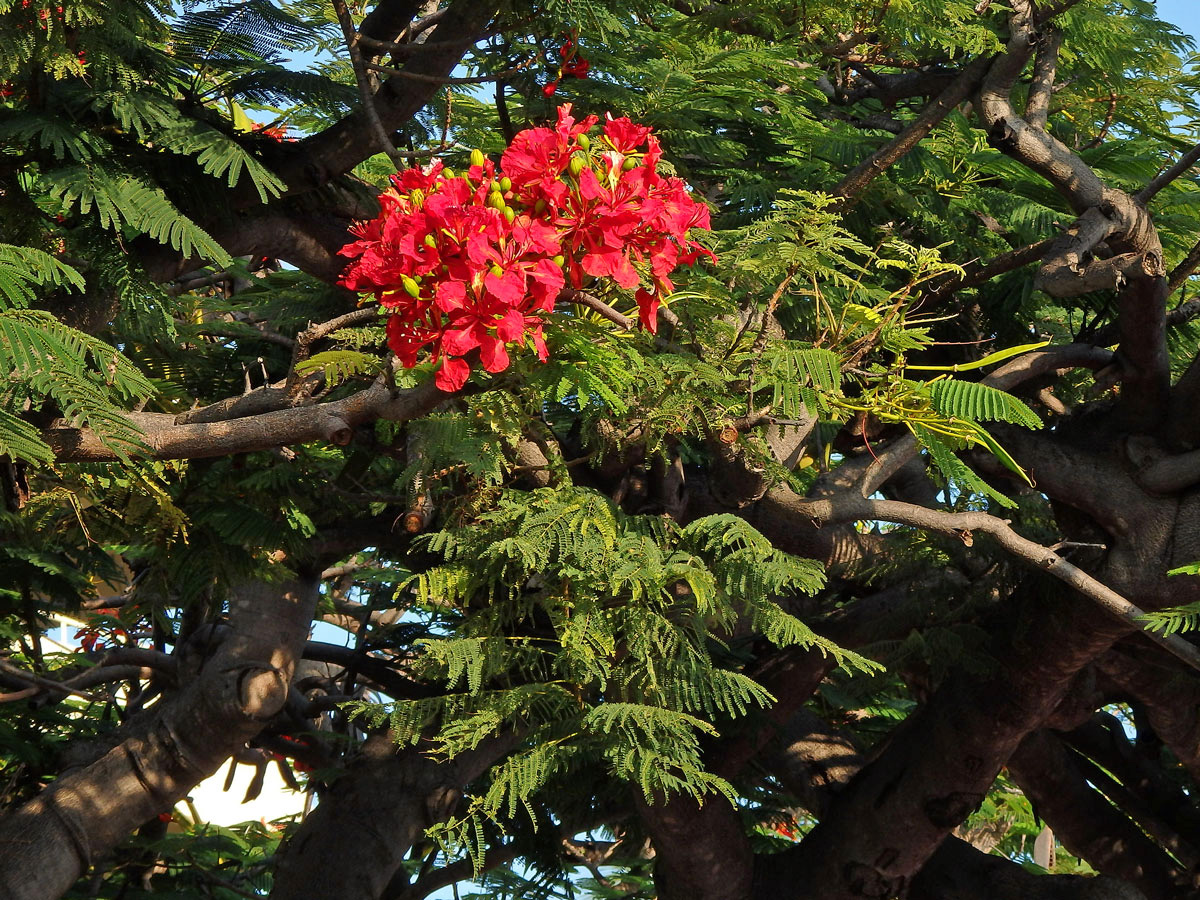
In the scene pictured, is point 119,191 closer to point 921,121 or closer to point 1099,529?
point 921,121

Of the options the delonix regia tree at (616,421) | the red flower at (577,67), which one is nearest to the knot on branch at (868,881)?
the delonix regia tree at (616,421)

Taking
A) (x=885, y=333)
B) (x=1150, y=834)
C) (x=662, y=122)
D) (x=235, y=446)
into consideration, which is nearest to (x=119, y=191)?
(x=235, y=446)

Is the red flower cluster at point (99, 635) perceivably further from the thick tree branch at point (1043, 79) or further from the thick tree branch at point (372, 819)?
the thick tree branch at point (1043, 79)

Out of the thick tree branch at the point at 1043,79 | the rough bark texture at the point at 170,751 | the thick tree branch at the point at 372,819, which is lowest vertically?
the thick tree branch at the point at 372,819

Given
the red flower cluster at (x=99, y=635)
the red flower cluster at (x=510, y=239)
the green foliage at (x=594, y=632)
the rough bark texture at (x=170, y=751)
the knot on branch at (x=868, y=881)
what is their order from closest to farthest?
1. the red flower cluster at (x=510, y=239)
2. the green foliage at (x=594, y=632)
3. the rough bark texture at (x=170, y=751)
4. the knot on branch at (x=868, y=881)
5. the red flower cluster at (x=99, y=635)

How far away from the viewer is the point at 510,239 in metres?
2.50

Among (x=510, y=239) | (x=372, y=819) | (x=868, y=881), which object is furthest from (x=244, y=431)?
(x=868, y=881)

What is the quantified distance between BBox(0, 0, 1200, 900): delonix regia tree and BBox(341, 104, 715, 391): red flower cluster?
11mm

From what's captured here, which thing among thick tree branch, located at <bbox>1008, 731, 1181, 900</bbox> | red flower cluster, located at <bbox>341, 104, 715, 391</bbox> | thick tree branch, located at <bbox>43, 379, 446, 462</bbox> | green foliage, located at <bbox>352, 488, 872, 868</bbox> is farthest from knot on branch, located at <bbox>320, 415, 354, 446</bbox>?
thick tree branch, located at <bbox>1008, 731, 1181, 900</bbox>

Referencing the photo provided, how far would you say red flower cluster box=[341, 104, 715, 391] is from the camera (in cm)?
247

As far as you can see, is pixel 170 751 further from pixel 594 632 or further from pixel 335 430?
pixel 335 430

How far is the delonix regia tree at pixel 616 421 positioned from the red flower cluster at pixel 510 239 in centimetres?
1

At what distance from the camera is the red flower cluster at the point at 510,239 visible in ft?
8.11

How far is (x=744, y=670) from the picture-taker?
6367 mm
